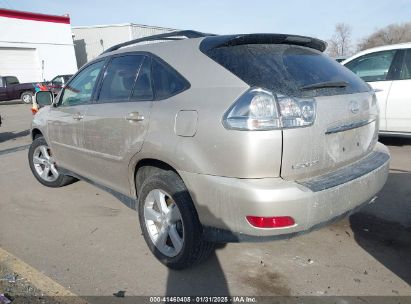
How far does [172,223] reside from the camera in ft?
9.69

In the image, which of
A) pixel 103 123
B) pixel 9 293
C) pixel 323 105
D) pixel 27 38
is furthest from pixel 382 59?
pixel 27 38

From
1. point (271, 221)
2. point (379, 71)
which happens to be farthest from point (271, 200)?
point (379, 71)

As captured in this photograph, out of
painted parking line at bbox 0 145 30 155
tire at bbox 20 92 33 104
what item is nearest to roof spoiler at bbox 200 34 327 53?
painted parking line at bbox 0 145 30 155

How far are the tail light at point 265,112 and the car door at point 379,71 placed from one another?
4140mm

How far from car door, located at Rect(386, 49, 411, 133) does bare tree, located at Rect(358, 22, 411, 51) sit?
202 feet

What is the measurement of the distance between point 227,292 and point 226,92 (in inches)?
55.8

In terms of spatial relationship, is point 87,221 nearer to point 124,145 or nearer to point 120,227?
point 120,227

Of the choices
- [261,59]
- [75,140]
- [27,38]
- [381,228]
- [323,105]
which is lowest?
[381,228]

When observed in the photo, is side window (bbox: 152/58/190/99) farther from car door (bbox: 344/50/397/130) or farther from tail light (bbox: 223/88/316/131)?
car door (bbox: 344/50/397/130)

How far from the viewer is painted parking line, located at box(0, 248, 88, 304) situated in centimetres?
268

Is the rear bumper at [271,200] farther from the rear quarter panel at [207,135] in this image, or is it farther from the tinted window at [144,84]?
the tinted window at [144,84]

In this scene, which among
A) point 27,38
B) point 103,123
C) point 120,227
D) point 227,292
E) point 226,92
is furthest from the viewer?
point 27,38

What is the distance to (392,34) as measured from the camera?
65.8 meters

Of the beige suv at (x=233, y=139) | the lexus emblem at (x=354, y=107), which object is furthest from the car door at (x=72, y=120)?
the lexus emblem at (x=354, y=107)
